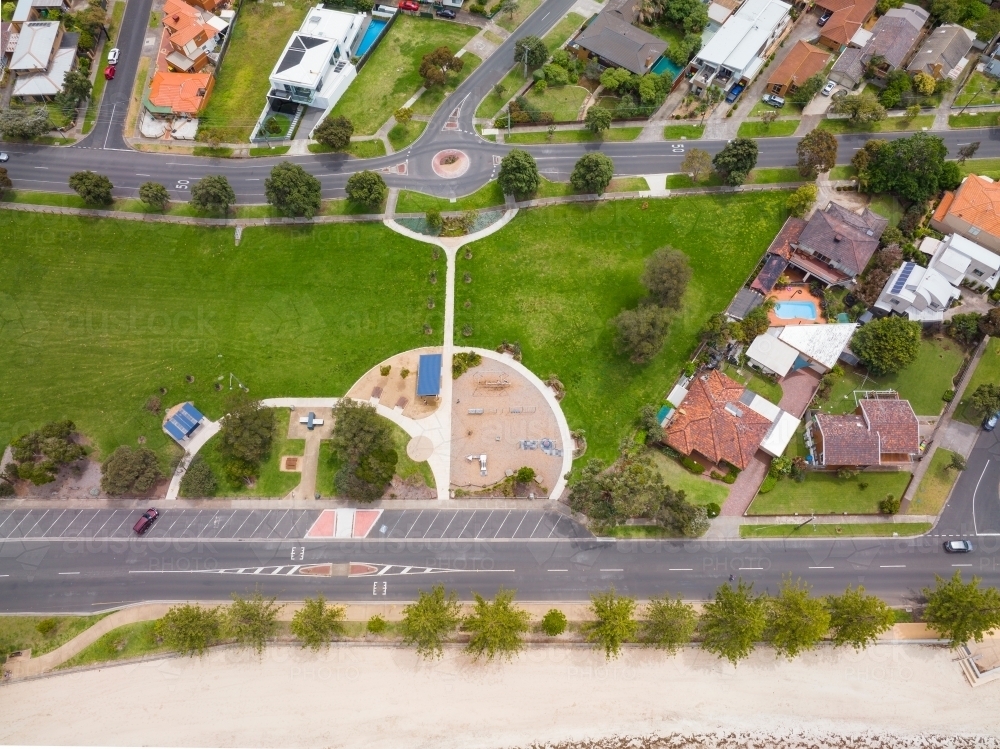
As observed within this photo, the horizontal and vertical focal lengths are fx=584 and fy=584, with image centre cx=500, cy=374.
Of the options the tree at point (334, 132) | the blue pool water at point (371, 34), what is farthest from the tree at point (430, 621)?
the blue pool water at point (371, 34)

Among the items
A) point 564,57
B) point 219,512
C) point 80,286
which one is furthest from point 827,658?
point 80,286

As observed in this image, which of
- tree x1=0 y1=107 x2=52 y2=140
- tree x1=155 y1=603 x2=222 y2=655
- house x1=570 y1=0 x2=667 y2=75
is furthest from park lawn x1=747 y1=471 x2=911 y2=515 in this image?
tree x1=0 y1=107 x2=52 y2=140

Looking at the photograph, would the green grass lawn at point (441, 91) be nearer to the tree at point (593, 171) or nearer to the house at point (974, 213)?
the tree at point (593, 171)

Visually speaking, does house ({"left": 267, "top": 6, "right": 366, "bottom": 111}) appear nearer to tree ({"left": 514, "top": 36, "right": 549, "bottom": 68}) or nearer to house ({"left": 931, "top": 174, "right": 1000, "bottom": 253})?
tree ({"left": 514, "top": 36, "right": 549, "bottom": 68})

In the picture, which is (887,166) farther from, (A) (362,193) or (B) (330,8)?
(B) (330,8)

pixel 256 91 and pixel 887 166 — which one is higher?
pixel 887 166

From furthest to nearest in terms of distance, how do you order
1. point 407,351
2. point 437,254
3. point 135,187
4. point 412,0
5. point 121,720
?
point 412,0 < point 135,187 < point 437,254 < point 407,351 < point 121,720

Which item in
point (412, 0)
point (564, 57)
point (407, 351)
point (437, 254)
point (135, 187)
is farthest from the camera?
point (412, 0)

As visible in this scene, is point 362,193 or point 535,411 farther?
point 362,193
